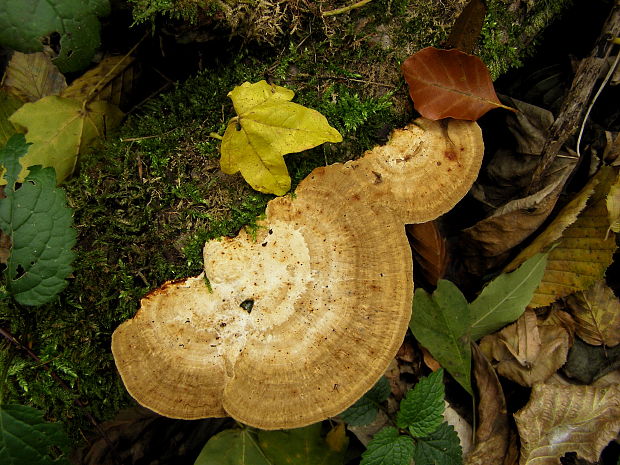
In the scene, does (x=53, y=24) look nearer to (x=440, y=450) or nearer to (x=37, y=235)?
(x=37, y=235)

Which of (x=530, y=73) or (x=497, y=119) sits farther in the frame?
(x=530, y=73)

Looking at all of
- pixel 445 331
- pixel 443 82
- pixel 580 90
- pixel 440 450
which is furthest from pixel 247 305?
pixel 580 90

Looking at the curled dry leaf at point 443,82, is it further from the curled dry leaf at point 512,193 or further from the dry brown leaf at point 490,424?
the dry brown leaf at point 490,424

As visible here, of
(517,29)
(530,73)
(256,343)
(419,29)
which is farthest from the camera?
(530,73)

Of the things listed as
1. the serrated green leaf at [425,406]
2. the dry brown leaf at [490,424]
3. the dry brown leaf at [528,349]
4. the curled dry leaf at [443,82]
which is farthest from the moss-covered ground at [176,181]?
the dry brown leaf at [490,424]

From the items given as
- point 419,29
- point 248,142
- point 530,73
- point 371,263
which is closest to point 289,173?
point 248,142

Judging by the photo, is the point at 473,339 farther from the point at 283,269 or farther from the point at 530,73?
the point at 530,73
